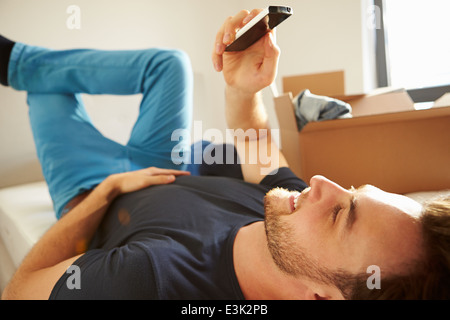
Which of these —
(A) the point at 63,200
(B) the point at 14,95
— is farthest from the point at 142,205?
(B) the point at 14,95

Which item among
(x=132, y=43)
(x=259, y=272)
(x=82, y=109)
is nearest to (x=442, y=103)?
(x=259, y=272)

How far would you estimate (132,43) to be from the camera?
96 cm

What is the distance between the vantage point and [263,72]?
15.5 inches

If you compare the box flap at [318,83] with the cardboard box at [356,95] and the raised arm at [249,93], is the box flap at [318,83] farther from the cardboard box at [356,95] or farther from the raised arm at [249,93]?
the raised arm at [249,93]

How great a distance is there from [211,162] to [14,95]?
541 millimetres

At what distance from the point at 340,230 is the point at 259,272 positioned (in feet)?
0.42

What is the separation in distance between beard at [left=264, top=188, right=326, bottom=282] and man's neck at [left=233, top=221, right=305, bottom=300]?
2cm

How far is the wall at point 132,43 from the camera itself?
0.64 m

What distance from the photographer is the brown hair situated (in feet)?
0.92

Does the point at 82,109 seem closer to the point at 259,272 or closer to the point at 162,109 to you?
the point at 162,109

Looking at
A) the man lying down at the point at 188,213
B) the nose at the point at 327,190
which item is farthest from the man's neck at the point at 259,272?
the nose at the point at 327,190

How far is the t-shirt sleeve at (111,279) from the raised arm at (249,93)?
0.87 feet

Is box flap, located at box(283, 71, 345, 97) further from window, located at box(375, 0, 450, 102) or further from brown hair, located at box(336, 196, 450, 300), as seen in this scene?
brown hair, located at box(336, 196, 450, 300)
